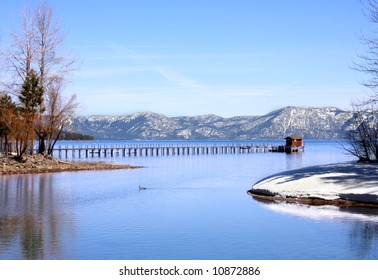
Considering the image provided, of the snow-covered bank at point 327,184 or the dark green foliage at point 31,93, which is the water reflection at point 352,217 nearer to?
the snow-covered bank at point 327,184

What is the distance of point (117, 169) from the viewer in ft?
160

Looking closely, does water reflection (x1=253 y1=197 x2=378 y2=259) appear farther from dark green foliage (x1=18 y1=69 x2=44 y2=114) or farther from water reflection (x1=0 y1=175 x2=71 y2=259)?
dark green foliage (x1=18 y1=69 x2=44 y2=114)

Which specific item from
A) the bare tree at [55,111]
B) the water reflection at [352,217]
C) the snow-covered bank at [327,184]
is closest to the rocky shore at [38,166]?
the bare tree at [55,111]

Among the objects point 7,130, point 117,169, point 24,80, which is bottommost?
point 117,169

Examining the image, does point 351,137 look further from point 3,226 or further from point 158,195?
point 3,226

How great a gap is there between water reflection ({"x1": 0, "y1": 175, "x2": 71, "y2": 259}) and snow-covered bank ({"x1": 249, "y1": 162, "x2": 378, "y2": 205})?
358 inches

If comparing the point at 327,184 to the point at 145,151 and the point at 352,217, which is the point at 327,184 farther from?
the point at 145,151

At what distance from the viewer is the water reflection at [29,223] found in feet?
40.6

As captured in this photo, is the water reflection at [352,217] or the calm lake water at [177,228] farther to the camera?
the water reflection at [352,217]

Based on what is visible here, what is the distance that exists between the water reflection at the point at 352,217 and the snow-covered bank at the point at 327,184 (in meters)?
0.84

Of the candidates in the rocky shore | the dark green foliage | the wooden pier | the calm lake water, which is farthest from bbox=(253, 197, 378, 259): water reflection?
the wooden pier

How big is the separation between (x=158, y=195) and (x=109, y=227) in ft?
32.1

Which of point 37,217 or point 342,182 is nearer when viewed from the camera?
point 37,217
